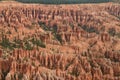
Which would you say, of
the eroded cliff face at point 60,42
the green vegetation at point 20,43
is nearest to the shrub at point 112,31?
the eroded cliff face at point 60,42

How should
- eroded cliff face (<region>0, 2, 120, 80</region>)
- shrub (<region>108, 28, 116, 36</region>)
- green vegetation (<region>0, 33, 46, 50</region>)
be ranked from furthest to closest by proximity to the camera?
1. shrub (<region>108, 28, 116, 36</region>)
2. green vegetation (<region>0, 33, 46, 50</region>)
3. eroded cliff face (<region>0, 2, 120, 80</region>)

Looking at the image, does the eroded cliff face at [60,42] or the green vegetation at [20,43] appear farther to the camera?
the green vegetation at [20,43]

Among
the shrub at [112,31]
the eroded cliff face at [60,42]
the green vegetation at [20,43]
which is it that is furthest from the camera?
the shrub at [112,31]

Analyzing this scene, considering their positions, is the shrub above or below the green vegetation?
below

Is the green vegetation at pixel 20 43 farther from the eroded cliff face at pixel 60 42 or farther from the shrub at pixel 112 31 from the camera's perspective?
the shrub at pixel 112 31

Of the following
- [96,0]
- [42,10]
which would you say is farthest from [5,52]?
[96,0]

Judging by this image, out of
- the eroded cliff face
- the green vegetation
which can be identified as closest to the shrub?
the eroded cliff face

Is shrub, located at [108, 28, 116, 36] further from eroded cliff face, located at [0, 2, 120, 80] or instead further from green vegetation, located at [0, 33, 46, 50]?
green vegetation, located at [0, 33, 46, 50]

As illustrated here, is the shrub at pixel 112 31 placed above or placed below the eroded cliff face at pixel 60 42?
below
